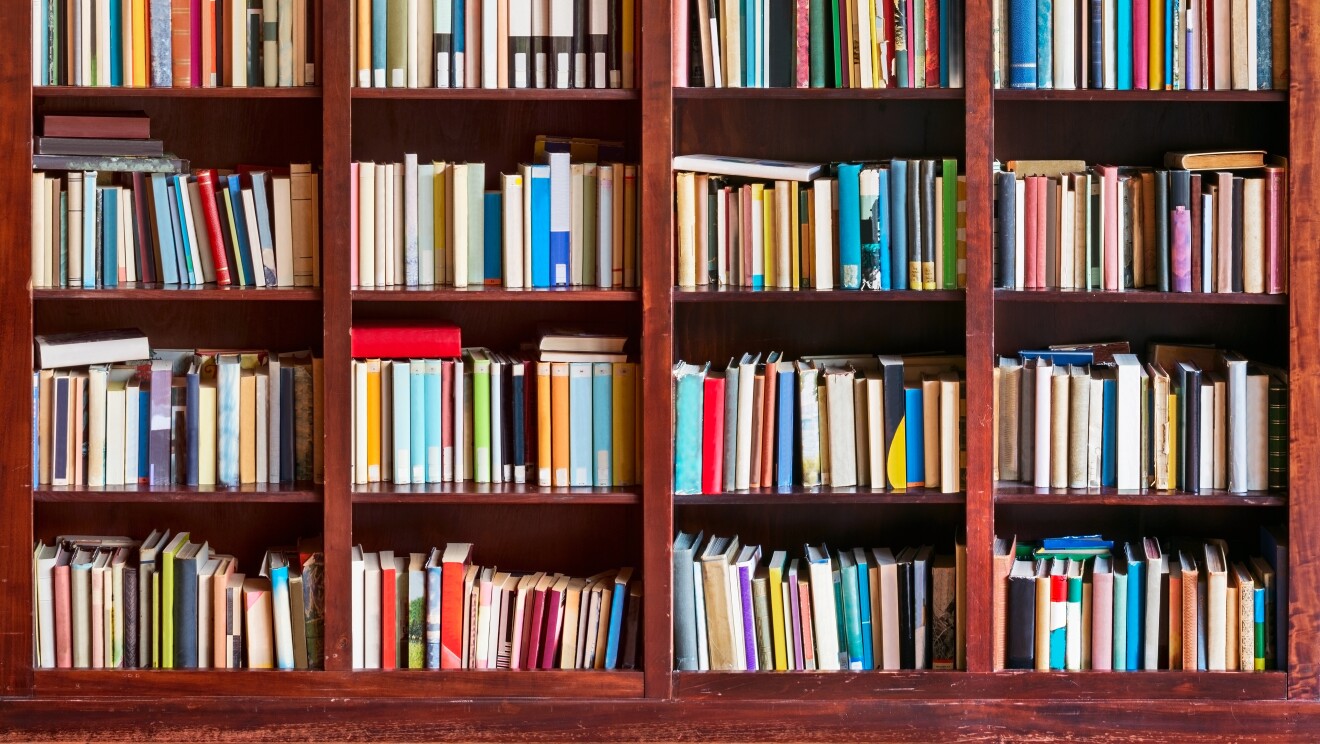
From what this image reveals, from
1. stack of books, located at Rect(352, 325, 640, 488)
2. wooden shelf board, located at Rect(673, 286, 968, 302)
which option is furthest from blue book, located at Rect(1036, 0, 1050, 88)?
stack of books, located at Rect(352, 325, 640, 488)

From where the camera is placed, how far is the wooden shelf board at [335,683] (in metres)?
3.21

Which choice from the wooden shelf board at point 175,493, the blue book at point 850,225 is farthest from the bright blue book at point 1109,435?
the wooden shelf board at point 175,493

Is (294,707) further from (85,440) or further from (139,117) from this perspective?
(139,117)

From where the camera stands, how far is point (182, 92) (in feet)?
10.2

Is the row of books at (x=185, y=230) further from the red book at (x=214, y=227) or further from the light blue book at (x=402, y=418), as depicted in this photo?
the light blue book at (x=402, y=418)

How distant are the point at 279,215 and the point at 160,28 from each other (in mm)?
449

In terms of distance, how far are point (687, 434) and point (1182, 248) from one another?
1.08m

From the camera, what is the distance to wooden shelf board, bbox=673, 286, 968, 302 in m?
3.10

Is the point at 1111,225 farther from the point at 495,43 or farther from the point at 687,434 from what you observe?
the point at 495,43

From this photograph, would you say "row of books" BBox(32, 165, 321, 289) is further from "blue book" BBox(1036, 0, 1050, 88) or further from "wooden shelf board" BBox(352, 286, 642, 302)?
"blue book" BBox(1036, 0, 1050, 88)

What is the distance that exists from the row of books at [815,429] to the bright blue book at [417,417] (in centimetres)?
54

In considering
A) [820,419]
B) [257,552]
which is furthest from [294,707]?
[820,419]

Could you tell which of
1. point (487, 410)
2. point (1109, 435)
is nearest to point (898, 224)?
point (1109, 435)

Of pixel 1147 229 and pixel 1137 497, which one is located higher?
pixel 1147 229
